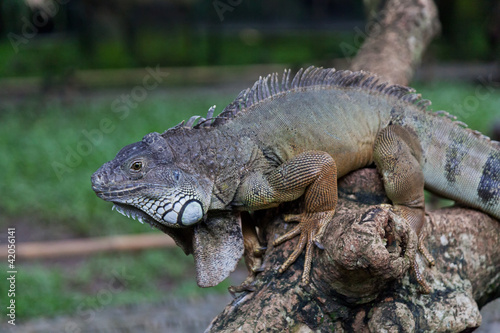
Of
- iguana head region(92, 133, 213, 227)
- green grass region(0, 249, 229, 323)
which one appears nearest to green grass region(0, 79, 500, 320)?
green grass region(0, 249, 229, 323)

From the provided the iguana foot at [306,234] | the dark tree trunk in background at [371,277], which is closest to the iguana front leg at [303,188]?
the iguana foot at [306,234]

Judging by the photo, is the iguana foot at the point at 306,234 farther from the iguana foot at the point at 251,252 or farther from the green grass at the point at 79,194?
the green grass at the point at 79,194

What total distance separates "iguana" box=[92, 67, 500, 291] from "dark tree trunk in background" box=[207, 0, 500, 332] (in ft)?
0.34

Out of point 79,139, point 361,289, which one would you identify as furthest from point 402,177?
point 79,139

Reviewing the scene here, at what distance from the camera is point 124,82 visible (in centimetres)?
1205

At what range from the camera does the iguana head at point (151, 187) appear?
256cm

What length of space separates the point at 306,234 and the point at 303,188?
9.9 inches

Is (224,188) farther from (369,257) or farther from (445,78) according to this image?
(445,78)

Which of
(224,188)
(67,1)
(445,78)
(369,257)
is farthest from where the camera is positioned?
(445,78)

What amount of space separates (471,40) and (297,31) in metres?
4.88

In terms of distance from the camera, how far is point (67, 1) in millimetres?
11352

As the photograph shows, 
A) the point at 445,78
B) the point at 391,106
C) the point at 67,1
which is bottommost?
the point at 445,78

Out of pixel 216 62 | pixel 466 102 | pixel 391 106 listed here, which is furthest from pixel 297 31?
pixel 391 106

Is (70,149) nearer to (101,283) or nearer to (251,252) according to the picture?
(101,283)
